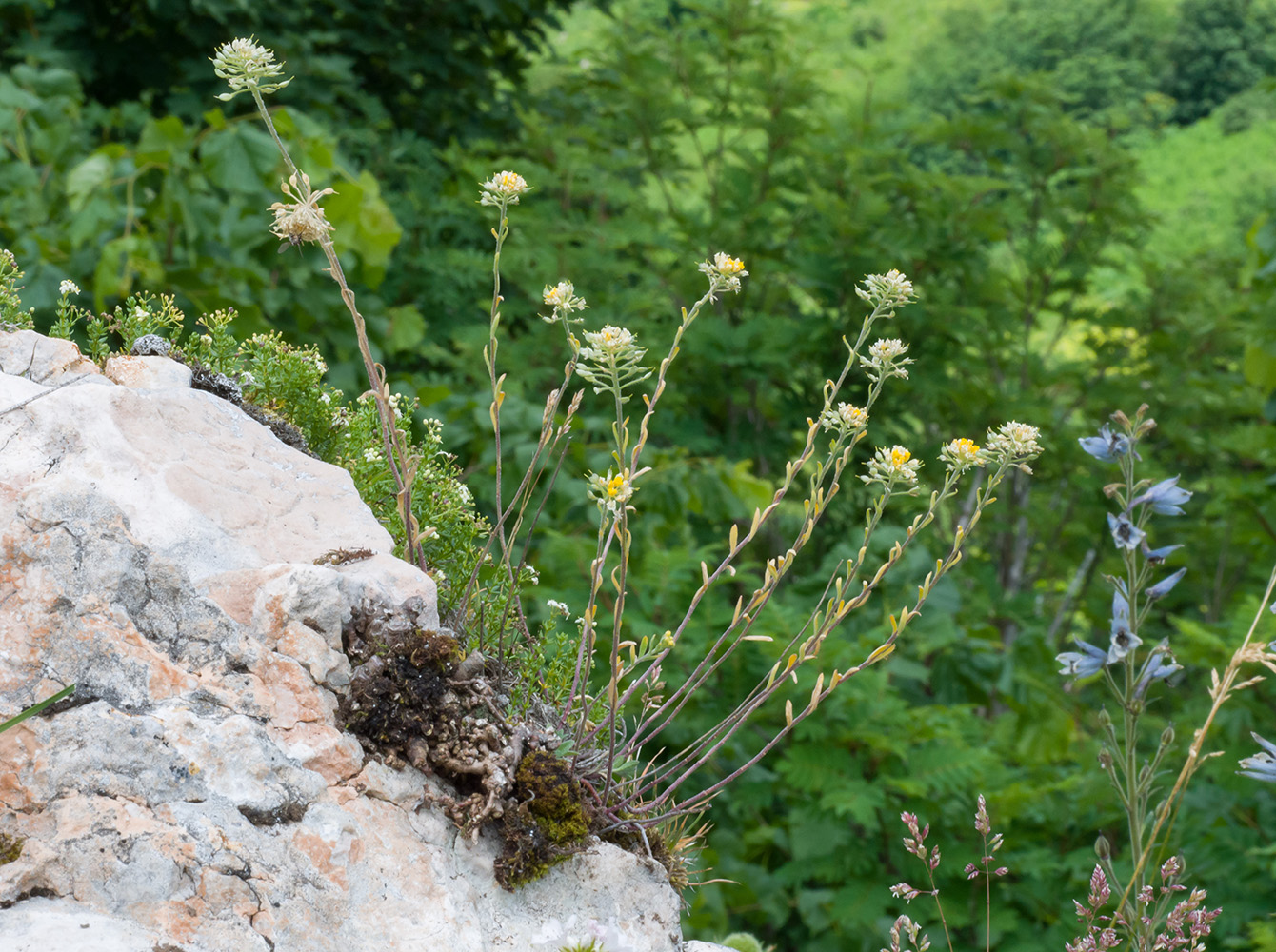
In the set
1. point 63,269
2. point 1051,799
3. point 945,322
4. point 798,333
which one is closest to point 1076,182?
point 945,322

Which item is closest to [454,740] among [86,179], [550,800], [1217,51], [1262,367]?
[550,800]

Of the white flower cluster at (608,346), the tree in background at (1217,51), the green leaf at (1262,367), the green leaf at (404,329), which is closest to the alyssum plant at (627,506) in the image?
the white flower cluster at (608,346)

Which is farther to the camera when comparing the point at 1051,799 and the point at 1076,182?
the point at 1076,182

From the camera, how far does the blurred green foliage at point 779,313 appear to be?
146 inches

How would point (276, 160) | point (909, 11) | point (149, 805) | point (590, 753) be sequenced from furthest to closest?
point (909, 11), point (276, 160), point (590, 753), point (149, 805)

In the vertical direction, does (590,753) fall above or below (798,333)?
above

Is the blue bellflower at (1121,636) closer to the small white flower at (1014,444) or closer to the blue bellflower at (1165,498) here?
the blue bellflower at (1165,498)

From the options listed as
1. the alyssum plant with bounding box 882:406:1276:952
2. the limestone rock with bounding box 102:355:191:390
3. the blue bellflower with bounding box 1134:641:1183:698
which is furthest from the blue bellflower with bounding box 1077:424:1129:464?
the limestone rock with bounding box 102:355:191:390

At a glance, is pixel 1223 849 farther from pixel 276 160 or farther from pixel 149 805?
pixel 276 160

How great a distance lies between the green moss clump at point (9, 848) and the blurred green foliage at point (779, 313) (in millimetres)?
2166

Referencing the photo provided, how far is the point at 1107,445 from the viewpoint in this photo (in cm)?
186

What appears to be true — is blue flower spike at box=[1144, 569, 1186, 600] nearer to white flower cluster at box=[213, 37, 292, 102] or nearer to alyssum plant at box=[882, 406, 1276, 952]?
alyssum plant at box=[882, 406, 1276, 952]

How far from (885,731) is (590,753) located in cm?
228

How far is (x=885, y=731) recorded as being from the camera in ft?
11.9
